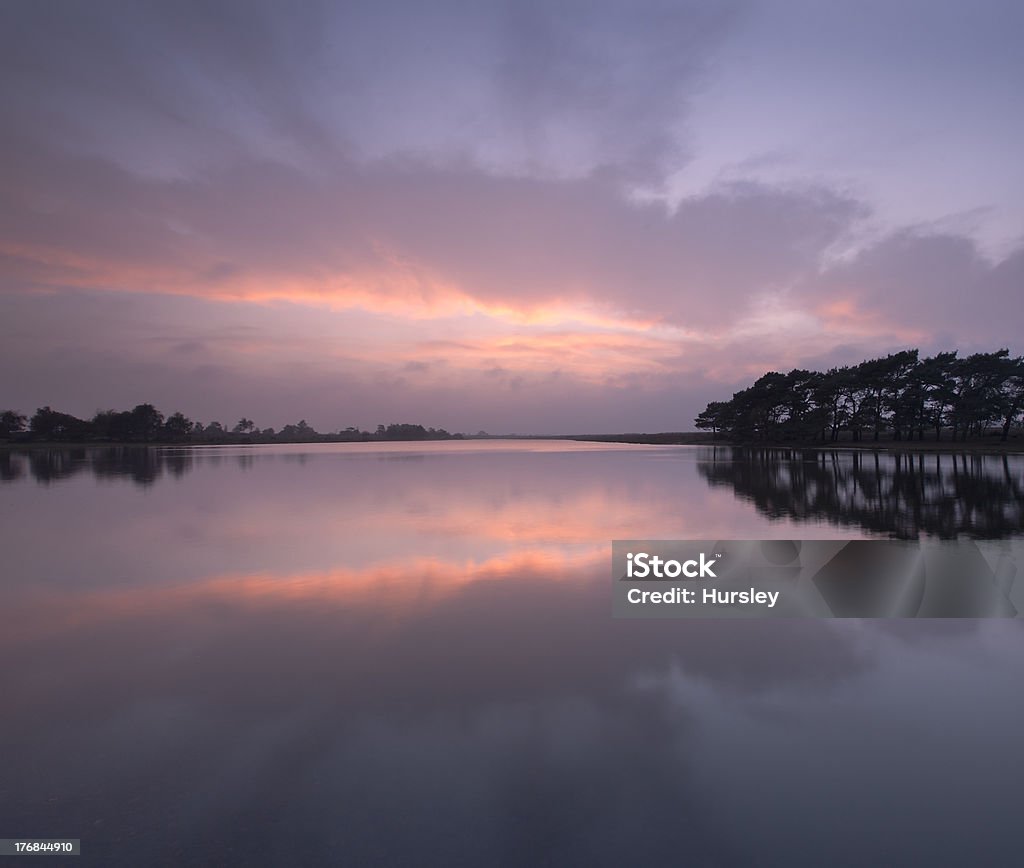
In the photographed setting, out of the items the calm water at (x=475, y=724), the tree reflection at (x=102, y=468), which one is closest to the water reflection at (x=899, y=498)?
the calm water at (x=475, y=724)

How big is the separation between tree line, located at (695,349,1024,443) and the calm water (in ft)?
239

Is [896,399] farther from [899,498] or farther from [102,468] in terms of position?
[102,468]

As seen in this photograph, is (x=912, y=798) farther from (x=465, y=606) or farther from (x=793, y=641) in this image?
(x=465, y=606)

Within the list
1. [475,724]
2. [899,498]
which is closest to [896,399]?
[899,498]

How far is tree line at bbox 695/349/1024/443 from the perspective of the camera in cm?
6606

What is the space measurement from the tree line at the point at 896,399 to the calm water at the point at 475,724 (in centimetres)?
7286

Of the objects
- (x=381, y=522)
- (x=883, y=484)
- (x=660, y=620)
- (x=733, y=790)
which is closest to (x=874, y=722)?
(x=733, y=790)

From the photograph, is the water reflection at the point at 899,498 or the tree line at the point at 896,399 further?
the tree line at the point at 896,399

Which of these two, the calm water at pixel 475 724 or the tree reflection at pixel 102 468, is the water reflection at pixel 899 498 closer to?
the calm water at pixel 475 724

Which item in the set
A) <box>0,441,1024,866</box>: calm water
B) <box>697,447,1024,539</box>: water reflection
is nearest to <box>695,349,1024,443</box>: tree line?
<box>697,447,1024,539</box>: water reflection

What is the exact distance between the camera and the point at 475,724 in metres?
5.58

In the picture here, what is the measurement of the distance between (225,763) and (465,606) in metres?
4.87

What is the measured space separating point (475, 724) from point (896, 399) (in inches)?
3292

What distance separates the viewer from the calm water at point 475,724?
4.07m
